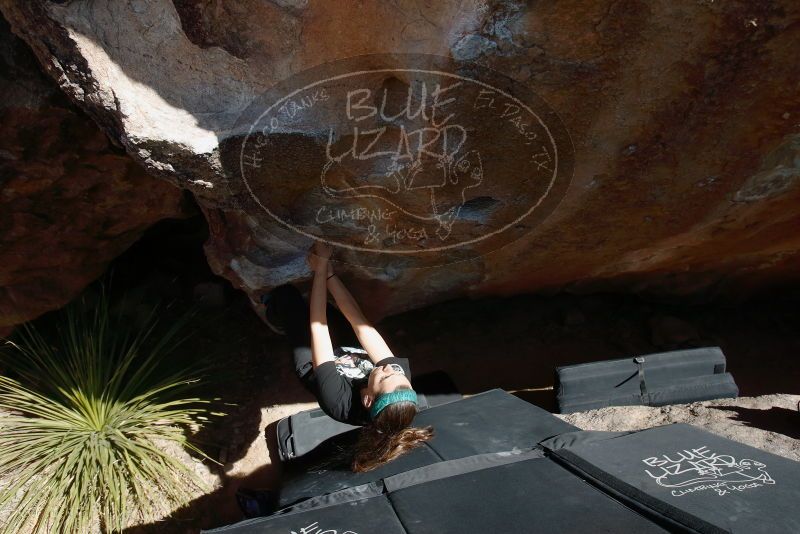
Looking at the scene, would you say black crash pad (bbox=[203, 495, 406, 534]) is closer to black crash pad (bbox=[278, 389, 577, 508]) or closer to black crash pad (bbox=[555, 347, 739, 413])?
black crash pad (bbox=[278, 389, 577, 508])

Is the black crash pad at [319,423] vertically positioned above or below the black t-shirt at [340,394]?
below

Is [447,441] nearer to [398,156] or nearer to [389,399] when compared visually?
[389,399]

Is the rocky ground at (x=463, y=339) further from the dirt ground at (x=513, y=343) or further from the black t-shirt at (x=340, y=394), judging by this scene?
the black t-shirt at (x=340, y=394)

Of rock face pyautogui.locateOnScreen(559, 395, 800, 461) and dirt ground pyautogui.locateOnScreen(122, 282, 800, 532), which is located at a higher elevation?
dirt ground pyautogui.locateOnScreen(122, 282, 800, 532)

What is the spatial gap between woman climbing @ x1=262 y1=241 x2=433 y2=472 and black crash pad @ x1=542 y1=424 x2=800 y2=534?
0.53 metres

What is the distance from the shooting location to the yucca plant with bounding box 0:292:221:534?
277 centimetres

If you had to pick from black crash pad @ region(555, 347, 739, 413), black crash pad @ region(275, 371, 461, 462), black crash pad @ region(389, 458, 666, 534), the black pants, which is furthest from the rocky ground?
black crash pad @ region(389, 458, 666, 534)

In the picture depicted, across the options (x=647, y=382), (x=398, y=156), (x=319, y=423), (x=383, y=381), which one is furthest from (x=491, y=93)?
(x=319, y=423)

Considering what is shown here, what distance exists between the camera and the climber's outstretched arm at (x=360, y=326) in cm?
243

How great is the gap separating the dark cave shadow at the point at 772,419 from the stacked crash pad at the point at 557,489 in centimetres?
50

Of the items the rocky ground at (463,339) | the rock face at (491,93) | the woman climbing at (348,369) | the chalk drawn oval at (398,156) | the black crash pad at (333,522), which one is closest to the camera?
the black crash pad at (333,522)

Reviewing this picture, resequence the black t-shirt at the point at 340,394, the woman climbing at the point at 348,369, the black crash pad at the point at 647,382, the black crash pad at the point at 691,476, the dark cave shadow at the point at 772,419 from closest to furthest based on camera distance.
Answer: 1. the black crash pad at the point at 691,476
2. the woman climbing at the point at 348,369
3. the black t-shirt at the point at 340,394
4. the dark cave shadow at the point at 772,419
5. the black crash pad at the point at 647,382

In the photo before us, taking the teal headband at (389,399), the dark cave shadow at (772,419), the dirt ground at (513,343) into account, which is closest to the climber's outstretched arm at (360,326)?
the teal headband at (389,399)

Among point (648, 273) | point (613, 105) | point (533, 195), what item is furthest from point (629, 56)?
point (648, 273)
